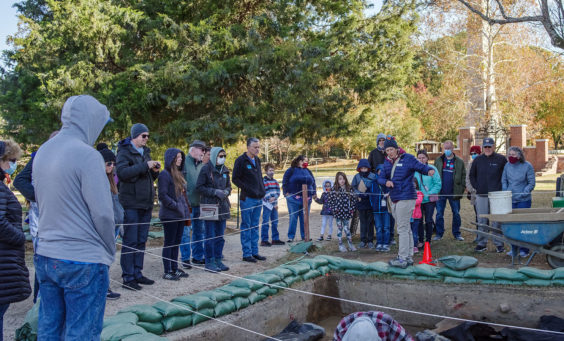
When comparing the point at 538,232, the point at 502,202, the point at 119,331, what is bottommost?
the point at 119,331

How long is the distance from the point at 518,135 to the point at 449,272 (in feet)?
72.4

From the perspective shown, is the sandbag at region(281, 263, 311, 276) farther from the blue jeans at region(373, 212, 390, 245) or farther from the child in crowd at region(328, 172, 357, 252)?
the blue jeans at region(373, 212, 390, 245)

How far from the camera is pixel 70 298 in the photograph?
2.78 meters

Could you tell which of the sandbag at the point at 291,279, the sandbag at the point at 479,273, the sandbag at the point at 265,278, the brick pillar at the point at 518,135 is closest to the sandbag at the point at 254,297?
the sandbag at the point at 265,278

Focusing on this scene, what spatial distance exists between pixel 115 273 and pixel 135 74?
25.5 feet

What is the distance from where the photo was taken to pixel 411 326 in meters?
6.71

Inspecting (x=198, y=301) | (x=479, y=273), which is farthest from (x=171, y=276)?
(x=479, y=273)

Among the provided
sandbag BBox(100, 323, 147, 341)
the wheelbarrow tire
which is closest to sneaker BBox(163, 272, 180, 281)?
sandbag BBox(100, 323, 147, 341)

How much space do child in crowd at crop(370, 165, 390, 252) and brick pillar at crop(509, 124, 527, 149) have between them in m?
19.8

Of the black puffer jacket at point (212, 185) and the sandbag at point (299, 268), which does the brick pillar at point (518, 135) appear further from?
the sandbag at point (299, 268)

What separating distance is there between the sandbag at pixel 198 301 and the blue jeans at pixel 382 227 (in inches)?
174

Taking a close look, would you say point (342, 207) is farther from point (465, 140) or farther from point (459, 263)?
point (465, 140)

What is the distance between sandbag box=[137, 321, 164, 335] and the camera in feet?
15.1

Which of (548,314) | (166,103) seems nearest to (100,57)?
(166,103)
